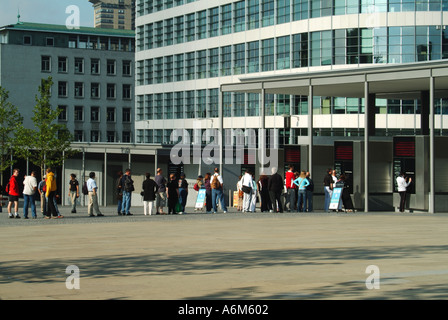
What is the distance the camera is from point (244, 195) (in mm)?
31203

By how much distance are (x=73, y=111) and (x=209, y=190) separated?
7564cm

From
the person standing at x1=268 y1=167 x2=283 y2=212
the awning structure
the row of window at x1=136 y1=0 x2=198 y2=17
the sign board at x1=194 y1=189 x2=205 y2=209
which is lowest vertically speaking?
the sign board at x1=194 y1=189 x2=205 y2=209

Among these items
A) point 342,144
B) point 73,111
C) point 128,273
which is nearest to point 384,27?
point 342,144

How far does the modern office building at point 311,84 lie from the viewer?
31172 millimetres

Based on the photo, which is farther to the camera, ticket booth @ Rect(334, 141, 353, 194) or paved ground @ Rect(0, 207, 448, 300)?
ticket booth @ Rect(334, 141, 353, 194)

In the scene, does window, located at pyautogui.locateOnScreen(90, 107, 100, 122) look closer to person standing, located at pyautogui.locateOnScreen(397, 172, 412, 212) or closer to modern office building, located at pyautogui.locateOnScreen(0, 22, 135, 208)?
modern office building, located at pyautogui.locateOnScreen(0, 22, 135, 208)

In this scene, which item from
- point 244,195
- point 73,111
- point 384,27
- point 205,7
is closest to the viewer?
point 244,195

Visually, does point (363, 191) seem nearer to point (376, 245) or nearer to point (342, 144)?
point (342, 144)

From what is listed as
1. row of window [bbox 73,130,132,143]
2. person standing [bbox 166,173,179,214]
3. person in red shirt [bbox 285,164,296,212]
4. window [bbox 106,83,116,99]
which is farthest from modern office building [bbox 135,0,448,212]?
window [bbox 106,83,116,99]

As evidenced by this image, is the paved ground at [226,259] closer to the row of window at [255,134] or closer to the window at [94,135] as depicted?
the row of window at [255,134]

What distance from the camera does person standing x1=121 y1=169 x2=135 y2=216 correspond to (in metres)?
28.9

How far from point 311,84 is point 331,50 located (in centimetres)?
2661

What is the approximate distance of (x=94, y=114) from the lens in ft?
351

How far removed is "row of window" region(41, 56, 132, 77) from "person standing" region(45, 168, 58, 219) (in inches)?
3088
